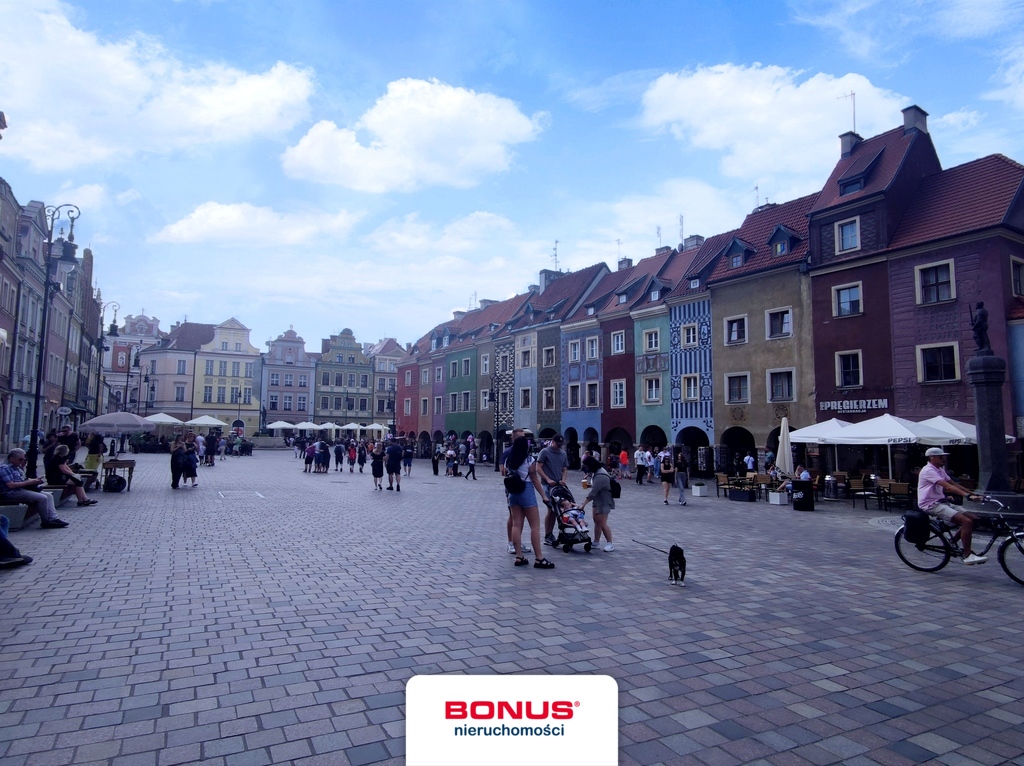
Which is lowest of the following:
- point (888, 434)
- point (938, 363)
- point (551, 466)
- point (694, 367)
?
point (551, 466)

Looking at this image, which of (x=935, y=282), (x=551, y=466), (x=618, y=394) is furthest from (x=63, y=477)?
(x=618, y=394)

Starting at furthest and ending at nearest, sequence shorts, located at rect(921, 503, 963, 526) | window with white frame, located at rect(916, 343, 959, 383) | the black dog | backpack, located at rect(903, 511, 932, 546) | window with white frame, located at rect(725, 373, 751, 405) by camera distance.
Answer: window with white frame, located at rect(725, 373, 751, 405) < window with white frame, located at rect(916, 343, 959, 383) < backpack, located at rect(903, 511, 932, 546) < shorts, located at rect(921, 503, 963, 526) < the black dog

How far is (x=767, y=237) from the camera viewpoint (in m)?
31.2

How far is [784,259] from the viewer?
1131 inches

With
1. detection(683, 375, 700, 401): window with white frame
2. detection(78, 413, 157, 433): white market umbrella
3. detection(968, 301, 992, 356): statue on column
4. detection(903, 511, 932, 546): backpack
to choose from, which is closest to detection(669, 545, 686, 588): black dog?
detection(903, 511, 932, 546): backpack

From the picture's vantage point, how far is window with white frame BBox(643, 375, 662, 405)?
115 feet

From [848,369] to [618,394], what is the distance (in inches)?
547

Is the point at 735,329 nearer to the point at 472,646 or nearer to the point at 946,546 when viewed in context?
the point at 946,546

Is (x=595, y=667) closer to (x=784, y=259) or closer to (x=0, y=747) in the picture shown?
(x=0, y=747)

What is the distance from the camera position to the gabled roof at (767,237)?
1137 inches

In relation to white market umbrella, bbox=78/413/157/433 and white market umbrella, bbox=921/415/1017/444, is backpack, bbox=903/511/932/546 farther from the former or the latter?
white market umbrella, bbox=78/413/157/433

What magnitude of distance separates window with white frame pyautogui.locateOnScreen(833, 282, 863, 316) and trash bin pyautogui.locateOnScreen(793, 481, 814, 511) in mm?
10419

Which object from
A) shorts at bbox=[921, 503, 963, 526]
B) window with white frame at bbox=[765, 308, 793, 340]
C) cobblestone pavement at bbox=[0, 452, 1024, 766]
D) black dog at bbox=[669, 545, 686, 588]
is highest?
window with white frame at bbox=[765, 308, 793, 340]

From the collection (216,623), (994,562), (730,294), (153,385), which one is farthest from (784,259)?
(153,385)
